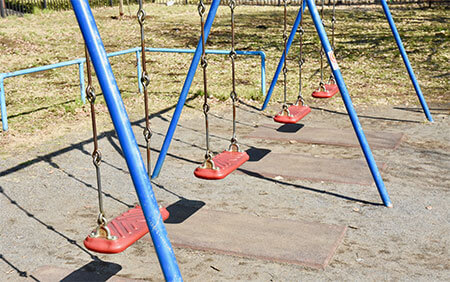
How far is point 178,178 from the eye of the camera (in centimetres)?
642

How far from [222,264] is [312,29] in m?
12.2

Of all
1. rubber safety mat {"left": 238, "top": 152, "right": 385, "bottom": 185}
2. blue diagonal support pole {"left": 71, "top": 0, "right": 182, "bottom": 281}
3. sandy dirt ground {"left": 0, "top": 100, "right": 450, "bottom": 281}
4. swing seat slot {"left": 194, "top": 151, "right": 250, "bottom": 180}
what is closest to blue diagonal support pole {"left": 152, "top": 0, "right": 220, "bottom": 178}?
sandy dirt ground {"left": 0, "top": 100, "right": 450, "bottom": 281}

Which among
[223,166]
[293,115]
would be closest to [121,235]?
[223,166]

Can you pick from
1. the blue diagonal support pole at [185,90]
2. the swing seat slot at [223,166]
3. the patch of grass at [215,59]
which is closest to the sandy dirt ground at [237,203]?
the blue diagonal support pole at [185,90]

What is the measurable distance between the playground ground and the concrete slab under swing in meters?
0.13

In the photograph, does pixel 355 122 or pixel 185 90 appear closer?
pixel 355 122

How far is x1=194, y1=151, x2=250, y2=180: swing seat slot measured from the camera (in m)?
4.89

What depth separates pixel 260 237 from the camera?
16.0ft

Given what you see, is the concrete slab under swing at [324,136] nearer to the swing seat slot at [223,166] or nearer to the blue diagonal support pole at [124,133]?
the swing seat slot at [223,166]

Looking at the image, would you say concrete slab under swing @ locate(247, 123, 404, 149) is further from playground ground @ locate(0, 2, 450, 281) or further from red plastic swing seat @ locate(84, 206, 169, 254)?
red plastic swing seat @ locate(84, 206, 169, 254)

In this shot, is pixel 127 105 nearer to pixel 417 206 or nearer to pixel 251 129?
pixel 251 129

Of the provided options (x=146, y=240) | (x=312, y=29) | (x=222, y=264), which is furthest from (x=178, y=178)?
(x=312, y=29)

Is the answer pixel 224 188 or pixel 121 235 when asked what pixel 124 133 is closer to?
pixel 121 235

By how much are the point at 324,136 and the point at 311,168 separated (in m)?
1.28
